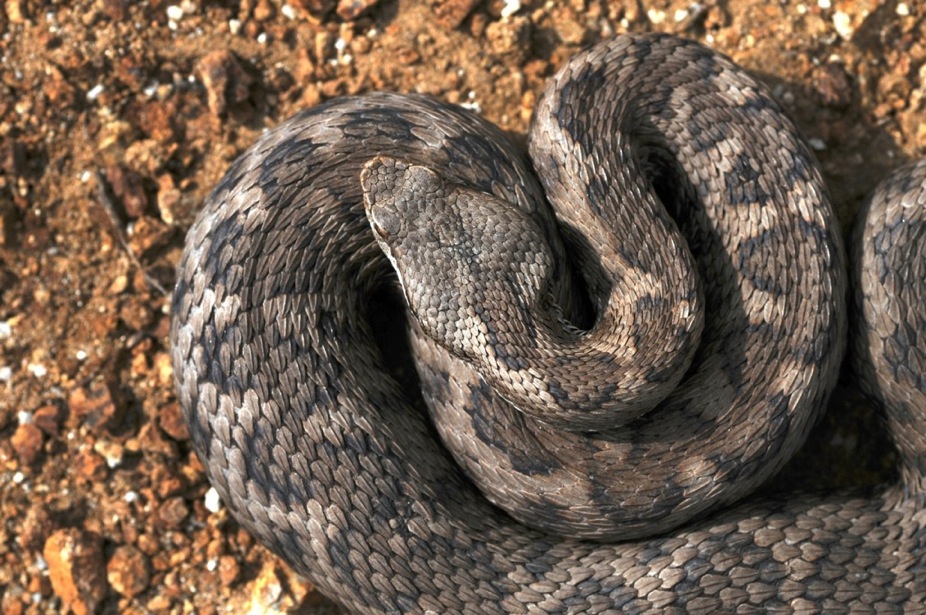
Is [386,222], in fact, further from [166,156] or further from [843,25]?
[843,25]

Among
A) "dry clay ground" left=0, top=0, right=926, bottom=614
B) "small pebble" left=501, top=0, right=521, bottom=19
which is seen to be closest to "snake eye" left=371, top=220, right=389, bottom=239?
"dry clay ground" left=0, top=0, right=926, bottom=614

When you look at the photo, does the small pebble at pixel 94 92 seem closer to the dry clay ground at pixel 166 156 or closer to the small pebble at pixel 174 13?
the dry clay ground at pixel 166 156

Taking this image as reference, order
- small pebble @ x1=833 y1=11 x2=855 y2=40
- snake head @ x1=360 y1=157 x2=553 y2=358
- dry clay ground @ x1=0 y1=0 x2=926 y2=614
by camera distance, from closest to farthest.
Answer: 1. snake head @ x1=360 y1=157 x2=553 y2=358
2. dry clay ground @ x1=0 y1=0 x2=926 y2=614
3. small pebble @ x1=833 y1=11 x2=855 y2=40

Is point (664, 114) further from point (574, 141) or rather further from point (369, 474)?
point (369, 474)

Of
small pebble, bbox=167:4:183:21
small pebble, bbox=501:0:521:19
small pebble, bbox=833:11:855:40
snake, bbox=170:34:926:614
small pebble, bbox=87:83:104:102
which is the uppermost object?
small pebble, bbox=833:11:855:40

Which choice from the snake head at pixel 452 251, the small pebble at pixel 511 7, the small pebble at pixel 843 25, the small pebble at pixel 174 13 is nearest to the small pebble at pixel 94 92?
the small pebble at pixel 174 13

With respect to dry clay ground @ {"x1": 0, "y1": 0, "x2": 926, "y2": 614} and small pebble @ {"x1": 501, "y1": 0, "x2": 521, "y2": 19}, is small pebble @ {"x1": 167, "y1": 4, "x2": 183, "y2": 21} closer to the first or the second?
dry clay ground @ {"x1": 0, "y1": 0, "x2": 926, "y2": 614}
